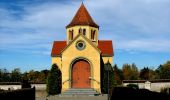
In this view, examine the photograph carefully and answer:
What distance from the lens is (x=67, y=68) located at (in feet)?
156

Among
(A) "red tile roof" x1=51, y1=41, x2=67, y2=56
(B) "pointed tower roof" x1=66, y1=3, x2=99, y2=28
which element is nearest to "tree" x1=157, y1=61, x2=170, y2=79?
(A) "red tile roof" x1=51, y1=41, x2=67, y2=56

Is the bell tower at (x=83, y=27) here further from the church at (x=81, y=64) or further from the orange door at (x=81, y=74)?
the orange door at (x=81, y=74)

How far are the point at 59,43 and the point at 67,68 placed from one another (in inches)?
316

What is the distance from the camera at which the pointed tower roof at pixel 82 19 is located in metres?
50.7

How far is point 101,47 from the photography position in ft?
173

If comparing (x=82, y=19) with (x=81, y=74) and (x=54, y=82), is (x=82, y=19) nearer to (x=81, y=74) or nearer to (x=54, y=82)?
(x=81, y=74)

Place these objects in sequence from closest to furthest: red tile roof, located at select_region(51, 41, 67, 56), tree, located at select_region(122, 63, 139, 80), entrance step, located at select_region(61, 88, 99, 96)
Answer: entrance step, located at select_region(61, 88, 99, 96), red tile roof, located at select_region(51, 41, 67, 56), tree, located at select_region(122, 63, 139, 80)

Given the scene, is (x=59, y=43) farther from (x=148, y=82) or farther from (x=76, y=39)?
(x=148, y=82)

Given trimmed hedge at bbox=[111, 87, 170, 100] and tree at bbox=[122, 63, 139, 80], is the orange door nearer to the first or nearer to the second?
trimmed hedge at bbox=[111, 87, 170, 100]

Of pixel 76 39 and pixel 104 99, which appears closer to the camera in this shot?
pixel 104 99

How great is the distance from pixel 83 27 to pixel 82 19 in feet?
4.65

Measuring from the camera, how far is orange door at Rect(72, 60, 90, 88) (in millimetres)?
47469

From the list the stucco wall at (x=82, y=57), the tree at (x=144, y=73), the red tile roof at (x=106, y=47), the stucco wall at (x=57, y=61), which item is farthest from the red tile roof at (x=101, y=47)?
the tree at (x=144, y=73)

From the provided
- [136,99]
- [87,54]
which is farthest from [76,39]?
[136,99]
